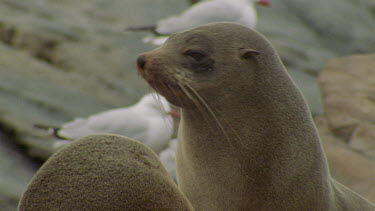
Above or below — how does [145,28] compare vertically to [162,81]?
below

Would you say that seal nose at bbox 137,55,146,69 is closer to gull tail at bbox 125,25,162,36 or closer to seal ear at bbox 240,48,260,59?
seal ear at bbox 240,48,260,59

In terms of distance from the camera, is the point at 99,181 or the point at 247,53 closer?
the point at 99,181

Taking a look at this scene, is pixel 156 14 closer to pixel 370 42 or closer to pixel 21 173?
pixel 370 42

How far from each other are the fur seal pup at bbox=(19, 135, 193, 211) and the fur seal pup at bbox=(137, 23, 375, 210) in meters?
0.30

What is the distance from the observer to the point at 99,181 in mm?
1558

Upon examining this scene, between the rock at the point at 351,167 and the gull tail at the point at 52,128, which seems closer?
the rock at the point at 351,167

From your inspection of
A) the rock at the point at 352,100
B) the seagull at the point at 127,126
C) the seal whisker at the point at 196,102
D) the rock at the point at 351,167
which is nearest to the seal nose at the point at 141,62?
the seal whisker at the point at 196,102

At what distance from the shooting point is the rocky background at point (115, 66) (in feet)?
12.7

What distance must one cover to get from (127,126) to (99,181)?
244 centimetres

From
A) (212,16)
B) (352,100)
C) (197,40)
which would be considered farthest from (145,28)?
(197,40)

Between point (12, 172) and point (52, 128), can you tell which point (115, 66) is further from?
point (12, 172)

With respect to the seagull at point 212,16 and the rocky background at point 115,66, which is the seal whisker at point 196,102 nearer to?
the rocky background at point 115,66

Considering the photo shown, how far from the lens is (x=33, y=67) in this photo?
5.16 m

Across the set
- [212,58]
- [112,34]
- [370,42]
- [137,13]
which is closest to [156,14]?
[137,13]
